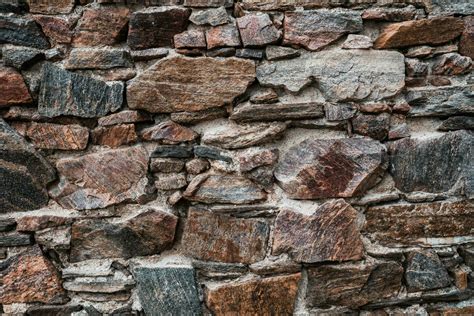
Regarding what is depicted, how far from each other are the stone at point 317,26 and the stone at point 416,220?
707 millimetres

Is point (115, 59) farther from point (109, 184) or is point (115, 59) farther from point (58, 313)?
point (58, 313)

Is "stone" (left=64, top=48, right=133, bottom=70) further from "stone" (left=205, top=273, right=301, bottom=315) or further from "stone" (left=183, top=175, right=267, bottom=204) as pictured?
"stone" (left=205, top=273, right=301, bottom=315)

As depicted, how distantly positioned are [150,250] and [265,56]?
2.99 ft

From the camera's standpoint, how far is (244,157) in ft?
5.57

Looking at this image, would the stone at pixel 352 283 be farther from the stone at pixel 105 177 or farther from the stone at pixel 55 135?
the stone at pixel 55 135

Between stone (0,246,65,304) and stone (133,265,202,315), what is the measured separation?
336 mm

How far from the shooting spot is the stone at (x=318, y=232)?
5.56ft

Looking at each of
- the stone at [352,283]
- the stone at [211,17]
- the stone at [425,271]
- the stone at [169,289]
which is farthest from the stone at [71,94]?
the stone at [425,271]

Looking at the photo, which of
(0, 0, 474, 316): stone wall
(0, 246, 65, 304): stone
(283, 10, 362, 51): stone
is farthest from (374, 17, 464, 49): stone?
(0, 246, 65, 304): stone

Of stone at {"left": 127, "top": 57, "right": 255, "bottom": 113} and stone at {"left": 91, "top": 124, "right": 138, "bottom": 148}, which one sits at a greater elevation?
stone at {"left": 127, "top": 57, "right": 255, "bottom": 113}

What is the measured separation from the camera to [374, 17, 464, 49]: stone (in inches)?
65.9

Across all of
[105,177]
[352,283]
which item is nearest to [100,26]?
[105,177]

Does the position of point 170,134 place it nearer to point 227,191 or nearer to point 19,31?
point 227,191

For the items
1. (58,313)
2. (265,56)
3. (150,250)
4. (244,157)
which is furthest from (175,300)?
(265,56)
